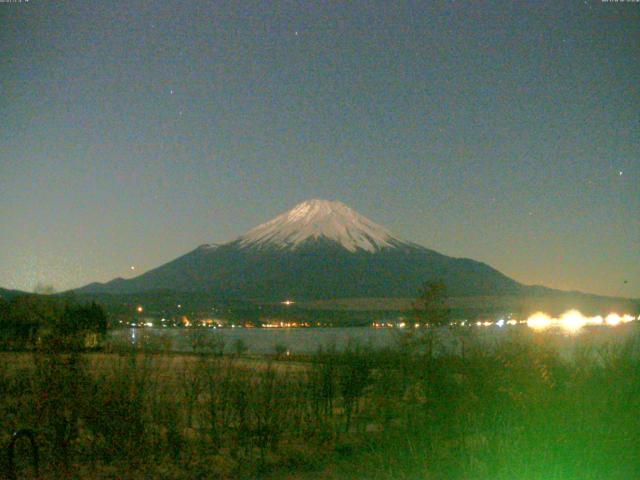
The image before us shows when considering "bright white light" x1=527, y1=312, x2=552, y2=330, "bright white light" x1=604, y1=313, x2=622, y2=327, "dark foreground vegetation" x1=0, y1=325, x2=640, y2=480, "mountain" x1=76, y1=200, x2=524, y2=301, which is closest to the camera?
"dark foreground vegetation" x1=0, y1=325, x2=640, y2=480

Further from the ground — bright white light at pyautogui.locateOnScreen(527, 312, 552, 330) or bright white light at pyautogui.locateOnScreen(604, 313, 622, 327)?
bright white light at pyautogui.locateOnScreen(527, 312, 552, 330)

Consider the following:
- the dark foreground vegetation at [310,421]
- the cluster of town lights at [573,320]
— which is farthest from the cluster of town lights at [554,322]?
the dark foreground vegetation at [310,421]

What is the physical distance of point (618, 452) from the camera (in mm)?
8422

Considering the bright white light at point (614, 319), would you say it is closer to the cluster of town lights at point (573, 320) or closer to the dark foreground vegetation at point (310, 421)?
the cluster of town lights at point (573, 320)

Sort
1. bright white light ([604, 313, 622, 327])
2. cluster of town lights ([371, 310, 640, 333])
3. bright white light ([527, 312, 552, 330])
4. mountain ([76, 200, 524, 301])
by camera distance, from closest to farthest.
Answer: bright white light ([527, 312, 552, 330])
cluster of town lights ([371, 310, 640, 333])
bright white light ([604, 313, 622, 327])
mountain ([76, 200, 524, 301])

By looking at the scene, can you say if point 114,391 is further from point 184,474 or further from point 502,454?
point 502,454

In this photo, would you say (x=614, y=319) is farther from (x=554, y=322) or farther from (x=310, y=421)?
(x=310, y=421)

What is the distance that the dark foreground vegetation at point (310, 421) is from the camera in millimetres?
8625

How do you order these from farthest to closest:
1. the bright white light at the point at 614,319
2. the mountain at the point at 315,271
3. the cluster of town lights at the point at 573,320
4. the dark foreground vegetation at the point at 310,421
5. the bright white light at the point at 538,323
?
the mountain at the point at 315,271
the bright white light at the point at 614,319
the cluster of town lights at the point at 573,320
the bright white light at the point at 538,323
the dark foreground vegetation at the point at 310,421

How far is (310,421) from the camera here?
40.3 ft

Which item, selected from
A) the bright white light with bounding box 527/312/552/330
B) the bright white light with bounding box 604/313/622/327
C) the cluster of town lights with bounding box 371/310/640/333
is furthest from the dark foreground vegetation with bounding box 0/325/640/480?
the bright white light with bounding box 604/313/622/327

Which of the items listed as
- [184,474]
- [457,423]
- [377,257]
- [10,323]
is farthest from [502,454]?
[377,257]

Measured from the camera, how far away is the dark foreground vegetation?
340 inches

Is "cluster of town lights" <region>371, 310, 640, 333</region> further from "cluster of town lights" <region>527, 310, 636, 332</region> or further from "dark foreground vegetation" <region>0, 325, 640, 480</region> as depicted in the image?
"dark foreground vegetation" <region>0, 325, 640, 480</region>
